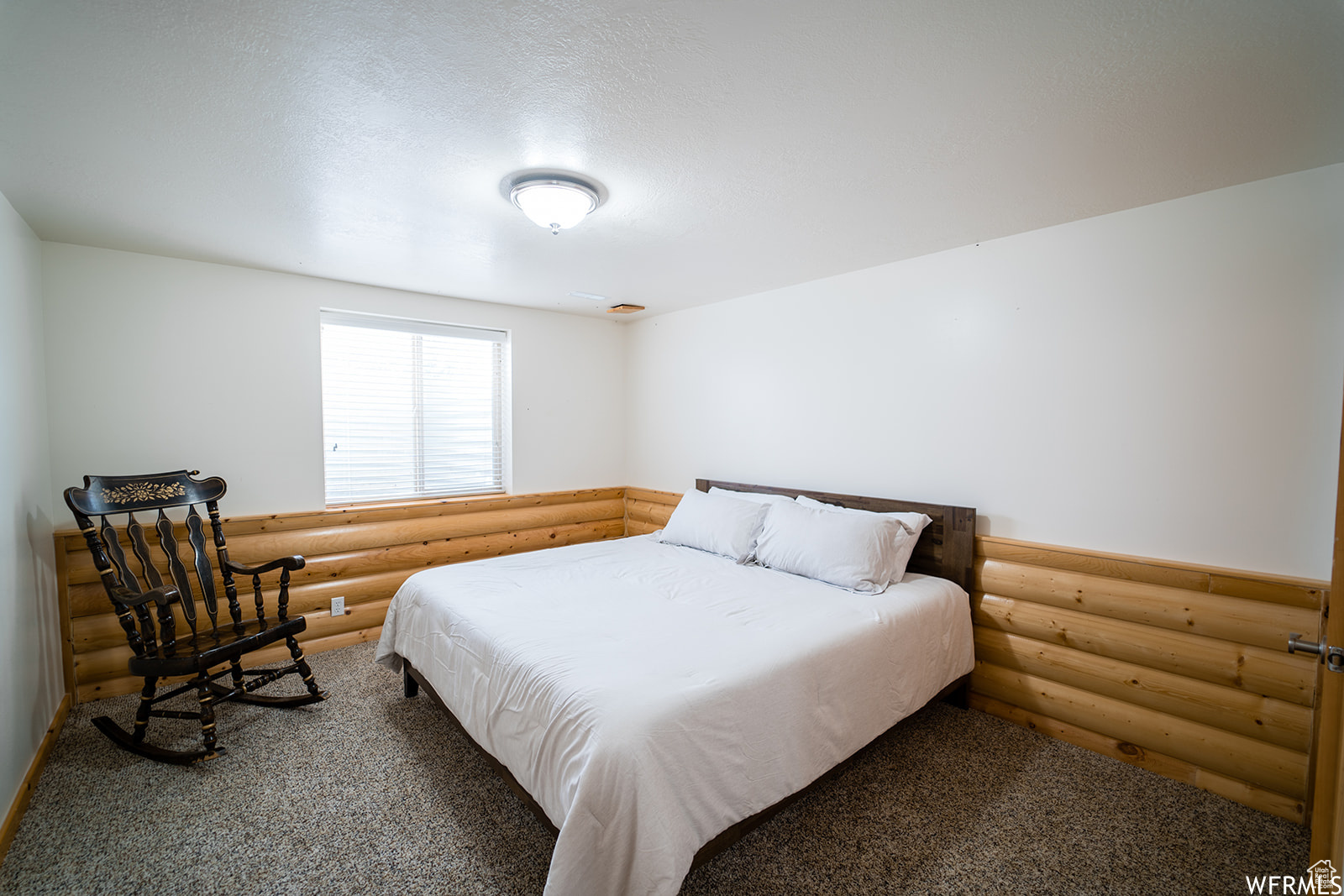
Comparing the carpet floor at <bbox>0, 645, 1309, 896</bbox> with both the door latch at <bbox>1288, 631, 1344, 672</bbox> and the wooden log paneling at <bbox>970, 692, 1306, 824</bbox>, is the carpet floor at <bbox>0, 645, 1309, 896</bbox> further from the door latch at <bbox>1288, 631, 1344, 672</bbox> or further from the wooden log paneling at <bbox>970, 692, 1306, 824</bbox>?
the door latch at <bbox>1288, 631, 1344, 672</bbox>

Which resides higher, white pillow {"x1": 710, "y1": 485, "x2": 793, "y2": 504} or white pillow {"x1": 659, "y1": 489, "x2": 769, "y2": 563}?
white pillow {"x1": 710, "y1": 485, "x2": 793, "y2": 504}

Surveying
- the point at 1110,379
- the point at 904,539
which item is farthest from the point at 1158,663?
the point at 1110,379

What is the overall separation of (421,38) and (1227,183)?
113 inches

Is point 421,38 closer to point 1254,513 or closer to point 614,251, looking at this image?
point 614,251

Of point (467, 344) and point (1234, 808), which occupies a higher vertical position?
point (467, 344)

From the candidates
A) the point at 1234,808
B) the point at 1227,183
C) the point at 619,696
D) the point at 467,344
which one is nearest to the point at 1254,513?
the point at 1234,808

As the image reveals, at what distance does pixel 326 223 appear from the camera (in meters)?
2.53

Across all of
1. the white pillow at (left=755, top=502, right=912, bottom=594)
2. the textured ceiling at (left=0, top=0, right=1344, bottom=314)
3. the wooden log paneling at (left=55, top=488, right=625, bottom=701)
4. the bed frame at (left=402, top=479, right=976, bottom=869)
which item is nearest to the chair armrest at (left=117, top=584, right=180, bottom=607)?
the wooden log paneling at (left=55, top=488, right=625, bottom=701)

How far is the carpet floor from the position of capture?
5.59ft

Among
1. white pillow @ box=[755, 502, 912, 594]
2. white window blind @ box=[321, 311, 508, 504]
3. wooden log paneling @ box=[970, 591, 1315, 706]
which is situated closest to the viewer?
wooden log paneling @ box=[970, 591, 1315, 706]

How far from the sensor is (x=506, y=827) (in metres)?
1.93

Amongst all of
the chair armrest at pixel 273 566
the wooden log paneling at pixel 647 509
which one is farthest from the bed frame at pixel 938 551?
the wooden log paneling at pixel 647 509

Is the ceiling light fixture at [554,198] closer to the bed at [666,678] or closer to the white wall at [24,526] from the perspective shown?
the bed at [666,678]

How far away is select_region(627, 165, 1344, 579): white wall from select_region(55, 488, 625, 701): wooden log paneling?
227cm
